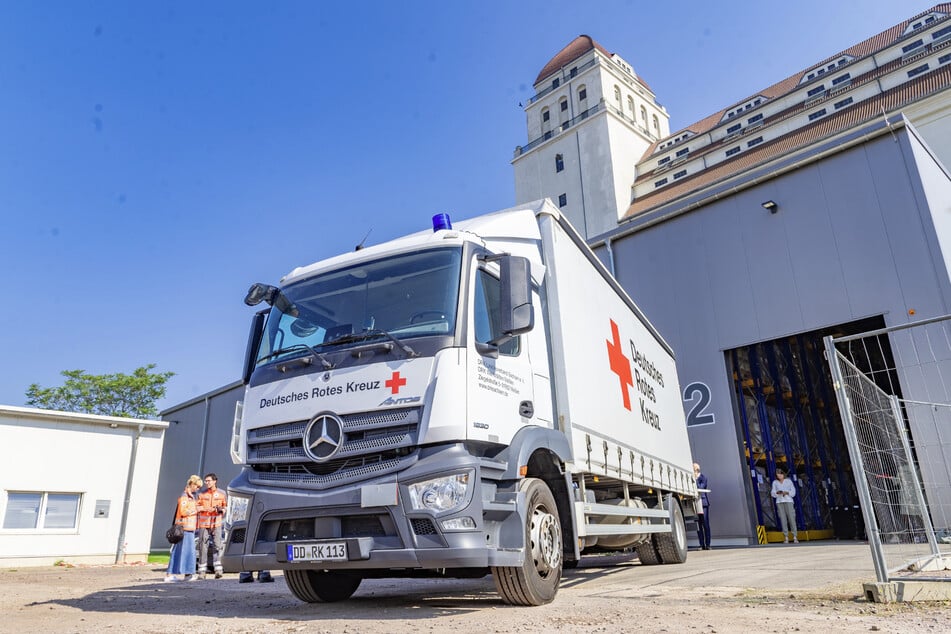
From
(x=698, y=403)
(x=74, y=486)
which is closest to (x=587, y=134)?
(x=698, y=403)

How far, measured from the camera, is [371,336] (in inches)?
189

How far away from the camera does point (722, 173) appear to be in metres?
38.8

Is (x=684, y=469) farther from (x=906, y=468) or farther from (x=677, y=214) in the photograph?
(x=677, y=214)

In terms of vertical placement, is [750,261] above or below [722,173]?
below

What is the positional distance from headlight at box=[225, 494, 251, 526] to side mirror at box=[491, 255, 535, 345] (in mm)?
2190

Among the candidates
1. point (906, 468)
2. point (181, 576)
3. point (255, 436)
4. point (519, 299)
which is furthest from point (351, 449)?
point (181, 576)

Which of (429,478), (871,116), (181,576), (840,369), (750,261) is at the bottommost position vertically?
(181,576)

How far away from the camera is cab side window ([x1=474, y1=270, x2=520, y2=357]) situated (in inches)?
192

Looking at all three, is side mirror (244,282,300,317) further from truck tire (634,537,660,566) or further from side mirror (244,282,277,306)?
truck tire (634,537,660,566)

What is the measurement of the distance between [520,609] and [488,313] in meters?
2.13

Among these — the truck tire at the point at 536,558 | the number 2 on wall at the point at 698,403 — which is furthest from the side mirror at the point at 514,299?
the number 2 on wall at the point at 698,403

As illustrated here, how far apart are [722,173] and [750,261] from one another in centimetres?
2663

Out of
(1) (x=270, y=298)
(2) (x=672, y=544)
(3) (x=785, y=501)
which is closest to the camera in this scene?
(1) (x=270, y=298)

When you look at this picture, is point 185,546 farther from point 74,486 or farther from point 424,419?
point 74,486
